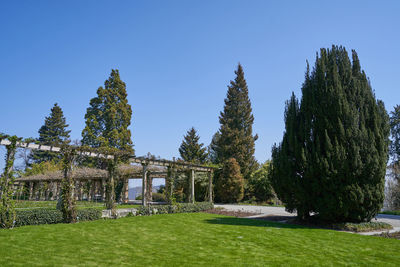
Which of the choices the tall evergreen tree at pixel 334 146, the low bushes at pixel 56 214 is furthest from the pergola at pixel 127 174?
the tall evergreen tree at pixel 334 146

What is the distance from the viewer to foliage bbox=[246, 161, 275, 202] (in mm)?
26305

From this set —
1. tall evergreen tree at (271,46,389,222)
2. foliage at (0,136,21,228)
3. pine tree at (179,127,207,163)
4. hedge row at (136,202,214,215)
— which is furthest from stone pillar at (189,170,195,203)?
pine tree at (179,127,207,163)

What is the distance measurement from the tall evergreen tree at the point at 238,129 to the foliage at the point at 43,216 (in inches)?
829

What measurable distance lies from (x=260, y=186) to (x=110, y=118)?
2020 centimetres

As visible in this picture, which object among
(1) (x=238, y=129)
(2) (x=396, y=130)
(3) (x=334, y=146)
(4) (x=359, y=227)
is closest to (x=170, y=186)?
(3) (x=334, y=146)

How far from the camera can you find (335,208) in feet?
34.1

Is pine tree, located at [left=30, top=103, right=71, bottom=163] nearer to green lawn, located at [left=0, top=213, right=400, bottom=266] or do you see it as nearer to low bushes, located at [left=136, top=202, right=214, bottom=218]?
low bushes, located at [left=136, top=202, right=214, bottom=218]

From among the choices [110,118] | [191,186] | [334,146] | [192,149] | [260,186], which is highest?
[110,118]

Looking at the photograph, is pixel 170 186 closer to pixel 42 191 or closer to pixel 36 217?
pixel 36 217

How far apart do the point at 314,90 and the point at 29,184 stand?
123ft

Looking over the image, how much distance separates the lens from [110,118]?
3275 cm

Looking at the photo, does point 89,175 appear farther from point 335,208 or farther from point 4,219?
point 335,208

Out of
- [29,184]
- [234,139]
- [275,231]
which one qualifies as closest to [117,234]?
[275,231]

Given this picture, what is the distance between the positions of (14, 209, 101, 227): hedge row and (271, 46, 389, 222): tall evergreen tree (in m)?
8.85
